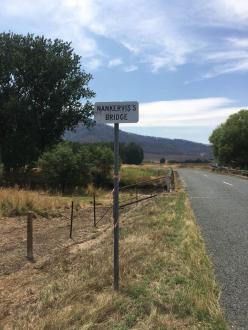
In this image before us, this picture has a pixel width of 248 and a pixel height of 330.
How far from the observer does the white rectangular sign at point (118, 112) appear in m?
7.27

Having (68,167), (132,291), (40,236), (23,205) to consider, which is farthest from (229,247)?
(68,167)

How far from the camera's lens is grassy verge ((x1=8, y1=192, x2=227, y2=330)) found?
6.22 meters

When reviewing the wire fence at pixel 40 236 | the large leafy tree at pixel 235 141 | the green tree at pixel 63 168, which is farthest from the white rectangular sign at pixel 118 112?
the large leafy tree at pixel 235 141

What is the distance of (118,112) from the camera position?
7328mm

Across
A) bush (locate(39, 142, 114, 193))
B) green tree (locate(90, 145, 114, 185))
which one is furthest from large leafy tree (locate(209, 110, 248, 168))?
bush (locate(39, 142, 114, 193))

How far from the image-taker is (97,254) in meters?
10.1

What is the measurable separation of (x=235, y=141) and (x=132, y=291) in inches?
3048

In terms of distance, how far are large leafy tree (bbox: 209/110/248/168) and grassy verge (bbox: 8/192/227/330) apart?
240 feet

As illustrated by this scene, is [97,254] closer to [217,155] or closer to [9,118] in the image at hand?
[9,118]

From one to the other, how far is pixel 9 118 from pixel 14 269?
32.7 metres

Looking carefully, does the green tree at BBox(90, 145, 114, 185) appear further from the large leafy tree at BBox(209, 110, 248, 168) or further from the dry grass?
the large leafy tree at BBox(209, 110, 248, 168)

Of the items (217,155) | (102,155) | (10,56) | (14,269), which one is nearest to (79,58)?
(10,56)

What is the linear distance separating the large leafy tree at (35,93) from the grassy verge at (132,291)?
32603mm

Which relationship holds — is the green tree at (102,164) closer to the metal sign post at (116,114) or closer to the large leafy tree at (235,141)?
the large leafy tree at (235,141)
